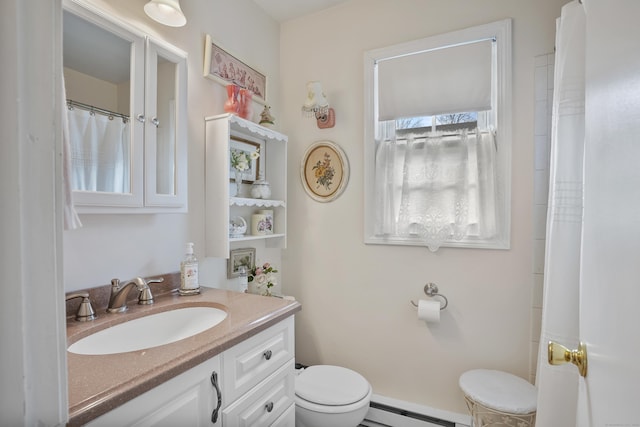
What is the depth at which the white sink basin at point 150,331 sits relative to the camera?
102 centimetres

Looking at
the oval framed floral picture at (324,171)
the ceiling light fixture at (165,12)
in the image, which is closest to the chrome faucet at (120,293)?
the ceiling light fixture at (165,12)

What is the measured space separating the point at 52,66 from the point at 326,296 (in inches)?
77.2

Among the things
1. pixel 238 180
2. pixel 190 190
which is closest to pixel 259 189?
pixel 238 180

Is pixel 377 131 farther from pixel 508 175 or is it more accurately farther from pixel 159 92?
pixel 159 92

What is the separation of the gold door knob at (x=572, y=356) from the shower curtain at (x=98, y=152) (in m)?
1.37

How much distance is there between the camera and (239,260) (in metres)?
1.88

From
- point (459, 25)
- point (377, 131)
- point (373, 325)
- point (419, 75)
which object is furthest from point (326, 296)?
point (459, 25)

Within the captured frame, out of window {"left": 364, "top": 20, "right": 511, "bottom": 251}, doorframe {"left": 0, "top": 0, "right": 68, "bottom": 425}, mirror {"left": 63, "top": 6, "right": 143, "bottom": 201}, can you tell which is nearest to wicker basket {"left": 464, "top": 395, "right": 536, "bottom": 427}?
window {"left": 364, "top": 20, "right": 511, "bottom": 251}

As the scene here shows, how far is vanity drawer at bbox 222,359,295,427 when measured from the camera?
1.01m

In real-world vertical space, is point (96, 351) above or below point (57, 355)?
below

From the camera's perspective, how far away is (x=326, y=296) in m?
2.15

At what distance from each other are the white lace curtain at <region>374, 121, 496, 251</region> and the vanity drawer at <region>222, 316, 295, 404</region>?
37.0 inches

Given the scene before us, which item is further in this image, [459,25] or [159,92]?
[459,25]

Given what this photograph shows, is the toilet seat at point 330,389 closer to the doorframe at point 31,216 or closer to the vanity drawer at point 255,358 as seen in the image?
the vanity drawer at point 255,358
